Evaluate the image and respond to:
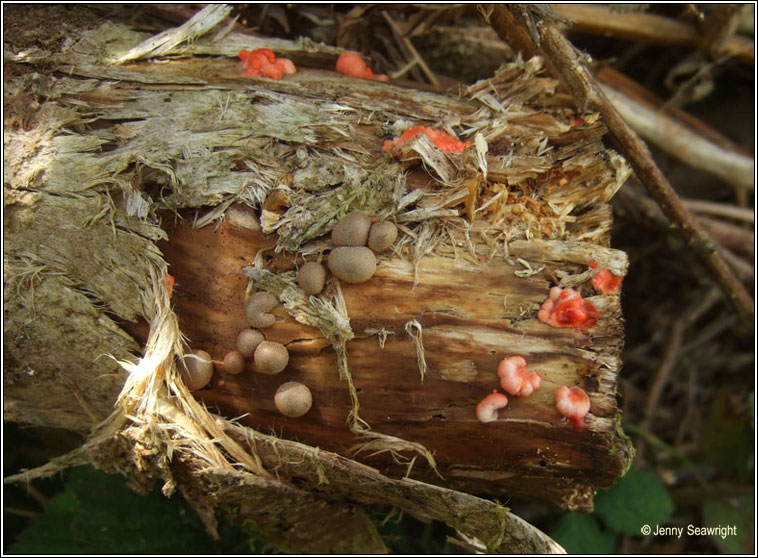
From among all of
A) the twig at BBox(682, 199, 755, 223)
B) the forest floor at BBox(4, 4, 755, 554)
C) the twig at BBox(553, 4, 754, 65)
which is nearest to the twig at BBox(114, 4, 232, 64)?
the forest floor at BBox(4, 4, 755, 554)

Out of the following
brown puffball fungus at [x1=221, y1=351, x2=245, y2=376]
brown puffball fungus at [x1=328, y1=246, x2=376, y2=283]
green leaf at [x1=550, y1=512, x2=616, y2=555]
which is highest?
brown puffball fungus at [x1=328, y1=246, x2=376, y2=283]

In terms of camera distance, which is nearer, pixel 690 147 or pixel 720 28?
pixel 720 28

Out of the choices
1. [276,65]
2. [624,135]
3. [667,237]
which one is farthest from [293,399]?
[667,237]

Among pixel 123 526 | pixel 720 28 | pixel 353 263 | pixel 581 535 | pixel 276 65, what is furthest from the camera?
pixel 720 28

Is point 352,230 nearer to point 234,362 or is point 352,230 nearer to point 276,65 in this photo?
point 234,362

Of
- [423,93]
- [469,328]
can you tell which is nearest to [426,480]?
[469,328]

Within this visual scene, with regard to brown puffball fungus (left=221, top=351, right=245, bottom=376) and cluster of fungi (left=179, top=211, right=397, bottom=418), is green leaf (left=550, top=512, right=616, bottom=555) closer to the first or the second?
cluster of fungi (left=179, top=211, right=397, bottom=418)

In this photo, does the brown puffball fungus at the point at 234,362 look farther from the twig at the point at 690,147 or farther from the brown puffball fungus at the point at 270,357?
the twig at the point at 690,147

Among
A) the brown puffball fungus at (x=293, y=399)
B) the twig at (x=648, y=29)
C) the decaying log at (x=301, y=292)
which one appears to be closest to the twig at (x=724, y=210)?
the twig at (x=648, y=29)
